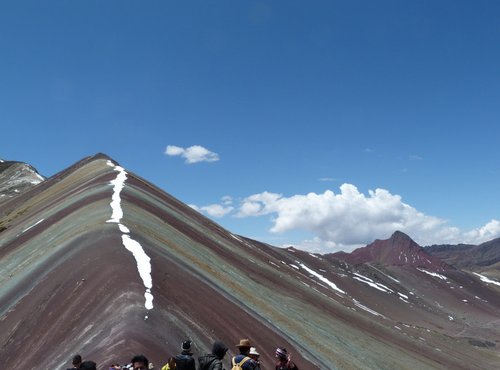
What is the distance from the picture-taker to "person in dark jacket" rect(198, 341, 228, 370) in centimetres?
1020

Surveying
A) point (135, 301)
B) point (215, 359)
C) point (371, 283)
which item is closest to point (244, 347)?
point (215, 359)

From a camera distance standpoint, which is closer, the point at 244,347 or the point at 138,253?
the point at 244,347

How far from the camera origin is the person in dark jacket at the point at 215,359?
10.2m

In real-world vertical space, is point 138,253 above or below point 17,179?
below

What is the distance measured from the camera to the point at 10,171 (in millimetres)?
193125

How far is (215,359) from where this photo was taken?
10.3m

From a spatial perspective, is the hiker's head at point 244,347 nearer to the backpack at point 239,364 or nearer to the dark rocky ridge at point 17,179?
the backpack at point 239,364

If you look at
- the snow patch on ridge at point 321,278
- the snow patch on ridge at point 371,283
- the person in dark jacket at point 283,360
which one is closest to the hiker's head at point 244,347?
the person in dark jacket at point 283,360

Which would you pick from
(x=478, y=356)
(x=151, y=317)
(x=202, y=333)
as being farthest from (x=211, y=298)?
(x=478, y=356)

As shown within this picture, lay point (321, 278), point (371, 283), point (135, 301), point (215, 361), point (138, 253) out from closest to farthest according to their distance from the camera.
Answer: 1. point (215, 361)
2. point (135, 301)
3. point (138, 253)
4. point (321, 278)
5. point (371, 283)

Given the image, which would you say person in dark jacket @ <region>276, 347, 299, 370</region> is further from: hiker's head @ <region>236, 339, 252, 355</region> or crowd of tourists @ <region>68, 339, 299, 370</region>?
hiker's head @ <region>236, 339, 252, 355</region>

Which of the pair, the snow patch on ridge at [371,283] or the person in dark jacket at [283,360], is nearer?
the person in dark jacket at [283,360]

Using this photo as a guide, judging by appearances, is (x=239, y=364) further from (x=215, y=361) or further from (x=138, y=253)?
(x=138, y=253)

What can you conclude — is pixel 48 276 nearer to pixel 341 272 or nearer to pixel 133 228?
pixel 133 228
